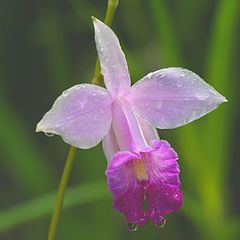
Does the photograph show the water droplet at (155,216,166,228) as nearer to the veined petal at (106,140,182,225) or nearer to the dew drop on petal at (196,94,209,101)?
the veined petal at (106,140,182,225)

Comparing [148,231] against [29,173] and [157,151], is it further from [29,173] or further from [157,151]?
[157,151]

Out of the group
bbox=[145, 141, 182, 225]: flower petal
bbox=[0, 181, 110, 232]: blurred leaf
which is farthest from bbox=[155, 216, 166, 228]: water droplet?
bbox=[0, 181, 110, 232]: blurred leaf

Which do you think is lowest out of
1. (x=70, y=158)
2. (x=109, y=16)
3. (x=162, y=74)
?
(x=70, y=158)

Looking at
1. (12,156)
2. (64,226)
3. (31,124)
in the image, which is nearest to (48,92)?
(31,124)

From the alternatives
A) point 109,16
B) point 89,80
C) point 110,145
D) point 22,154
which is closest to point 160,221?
point 110,145

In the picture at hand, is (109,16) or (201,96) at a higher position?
(109,16)

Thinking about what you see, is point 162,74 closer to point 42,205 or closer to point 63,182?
point 63,182

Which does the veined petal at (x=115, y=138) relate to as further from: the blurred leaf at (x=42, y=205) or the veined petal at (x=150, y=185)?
the blurred leaf at (x=42, y=205)
